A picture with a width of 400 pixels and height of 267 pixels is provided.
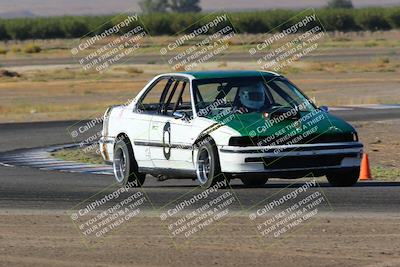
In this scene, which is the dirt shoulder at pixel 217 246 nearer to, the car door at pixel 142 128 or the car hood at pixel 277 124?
the car hood at pixel 277 124

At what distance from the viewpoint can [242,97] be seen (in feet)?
51.4

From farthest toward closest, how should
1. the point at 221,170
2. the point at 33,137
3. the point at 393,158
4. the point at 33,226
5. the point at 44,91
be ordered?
the point at 44,91 → the point at 33,137 → the point at 393,158 → the point at 221,170 → the point at 33,226

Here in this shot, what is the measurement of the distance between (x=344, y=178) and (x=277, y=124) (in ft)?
4.22

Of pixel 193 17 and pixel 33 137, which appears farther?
pixel 193 17

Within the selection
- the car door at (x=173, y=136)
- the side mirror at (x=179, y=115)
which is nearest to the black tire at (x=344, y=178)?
the car door at (x=173, y=136)

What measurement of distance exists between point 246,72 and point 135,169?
1.99m

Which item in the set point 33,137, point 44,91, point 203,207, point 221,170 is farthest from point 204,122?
point 44,91

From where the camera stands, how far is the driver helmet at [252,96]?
51.2 ft

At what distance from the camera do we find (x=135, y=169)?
1631 cm

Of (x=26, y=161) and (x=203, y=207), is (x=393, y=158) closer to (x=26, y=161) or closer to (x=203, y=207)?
(x=26, y=161)

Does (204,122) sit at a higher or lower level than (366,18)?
higher

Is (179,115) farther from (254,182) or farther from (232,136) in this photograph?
(254,182)

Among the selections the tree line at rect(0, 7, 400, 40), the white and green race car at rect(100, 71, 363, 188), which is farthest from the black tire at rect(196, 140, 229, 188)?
the tree line at rect(0, 7, 400, 40)

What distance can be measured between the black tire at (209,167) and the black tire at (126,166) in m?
1.41
